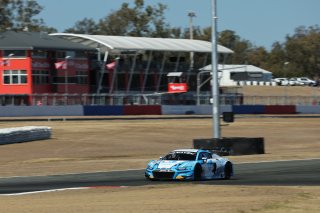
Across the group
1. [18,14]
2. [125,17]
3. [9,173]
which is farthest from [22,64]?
[125,17]

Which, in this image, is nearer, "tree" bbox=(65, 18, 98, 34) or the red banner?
the red banner

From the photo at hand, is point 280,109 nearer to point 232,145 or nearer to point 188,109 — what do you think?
point 188,109

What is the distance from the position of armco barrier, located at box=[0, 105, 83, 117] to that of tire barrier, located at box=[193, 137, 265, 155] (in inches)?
1386

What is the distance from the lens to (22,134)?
40000mm

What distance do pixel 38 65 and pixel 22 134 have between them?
42.4m

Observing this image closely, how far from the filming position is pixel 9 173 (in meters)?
26.5

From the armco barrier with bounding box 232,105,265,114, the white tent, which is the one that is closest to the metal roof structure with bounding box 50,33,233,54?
the armco barrier with bounding box 232,105,265,114

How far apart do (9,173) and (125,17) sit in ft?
397

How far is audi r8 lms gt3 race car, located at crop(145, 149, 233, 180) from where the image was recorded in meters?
22.3

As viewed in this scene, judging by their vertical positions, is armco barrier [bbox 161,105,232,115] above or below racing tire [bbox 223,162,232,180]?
above

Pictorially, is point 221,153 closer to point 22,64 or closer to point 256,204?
point 256,204

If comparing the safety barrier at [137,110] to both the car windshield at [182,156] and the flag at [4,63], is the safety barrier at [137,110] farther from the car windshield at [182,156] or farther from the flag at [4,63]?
the car windshield at [182,156]

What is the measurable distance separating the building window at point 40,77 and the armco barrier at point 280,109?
24115mm

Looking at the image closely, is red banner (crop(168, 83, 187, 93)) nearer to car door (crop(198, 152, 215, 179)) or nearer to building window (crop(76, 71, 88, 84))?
building window (crop(76, 71, 88, 84))
